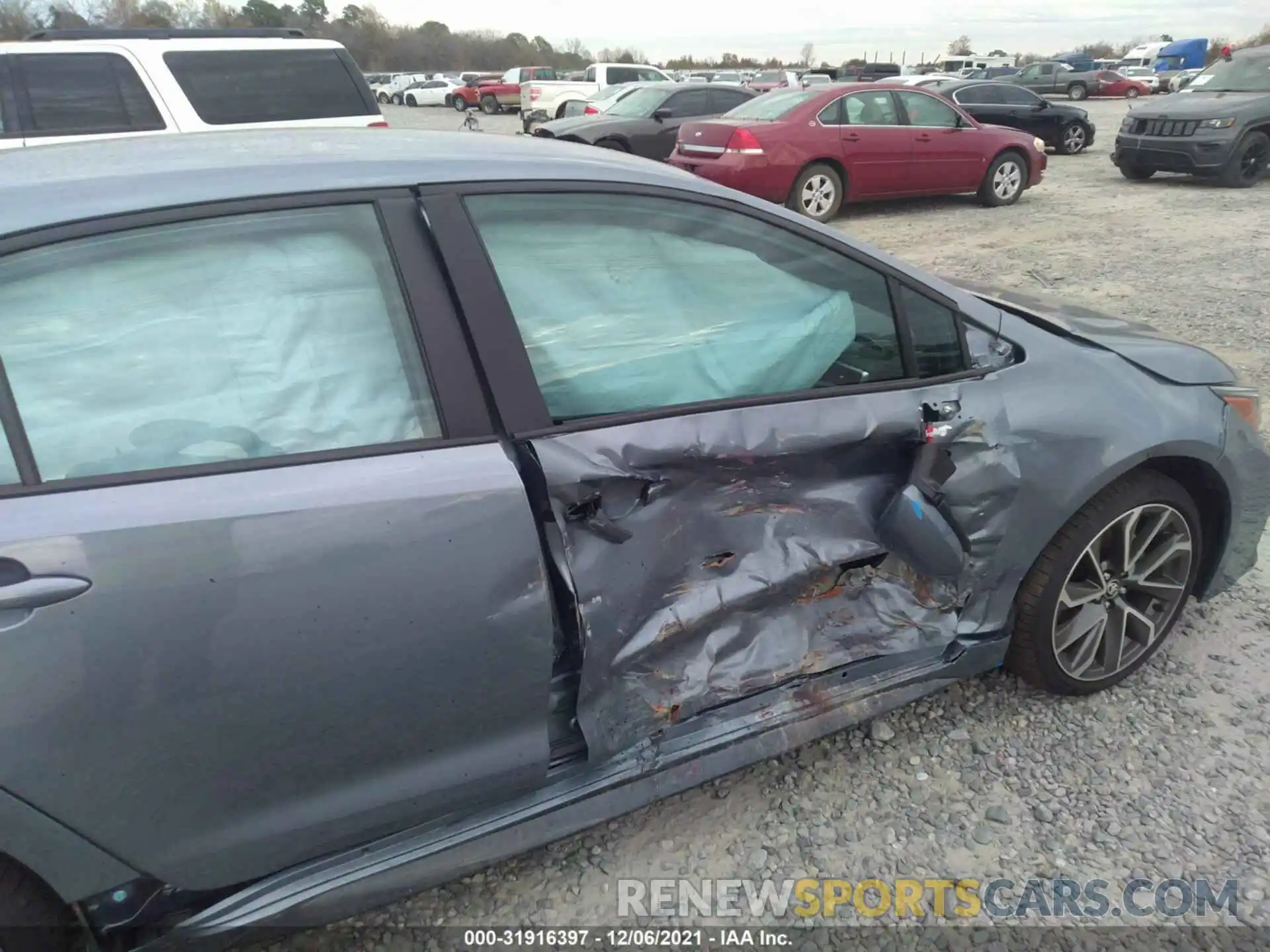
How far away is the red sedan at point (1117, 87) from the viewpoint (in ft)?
104

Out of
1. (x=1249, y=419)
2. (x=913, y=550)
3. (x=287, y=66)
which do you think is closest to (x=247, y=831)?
(x=913, y=550)

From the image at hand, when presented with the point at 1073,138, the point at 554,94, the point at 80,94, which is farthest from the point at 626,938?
the point at 554,94

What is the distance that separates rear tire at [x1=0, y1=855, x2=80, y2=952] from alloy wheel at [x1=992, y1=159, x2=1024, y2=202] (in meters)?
11.6

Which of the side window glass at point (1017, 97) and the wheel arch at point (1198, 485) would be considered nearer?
the wheel arch at point (1198, 485)

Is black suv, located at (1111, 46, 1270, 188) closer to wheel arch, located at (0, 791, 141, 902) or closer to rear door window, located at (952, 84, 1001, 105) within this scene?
rear door window, located at (952, 84, 1001, 105)

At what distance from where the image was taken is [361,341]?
66.2 inches

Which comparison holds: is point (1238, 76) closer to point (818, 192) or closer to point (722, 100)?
point (818, 192)

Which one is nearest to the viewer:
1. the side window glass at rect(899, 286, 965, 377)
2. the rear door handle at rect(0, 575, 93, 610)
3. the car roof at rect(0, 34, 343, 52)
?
the rear door handle at rect(0, 575, 93, 610)

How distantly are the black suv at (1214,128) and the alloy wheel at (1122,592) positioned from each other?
10.8m

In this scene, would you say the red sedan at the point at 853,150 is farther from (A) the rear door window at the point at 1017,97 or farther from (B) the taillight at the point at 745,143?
(A) the rear door window at the point at 1017,97

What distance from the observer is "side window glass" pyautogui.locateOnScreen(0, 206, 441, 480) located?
4.77ft

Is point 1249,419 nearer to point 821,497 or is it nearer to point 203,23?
point 821,497

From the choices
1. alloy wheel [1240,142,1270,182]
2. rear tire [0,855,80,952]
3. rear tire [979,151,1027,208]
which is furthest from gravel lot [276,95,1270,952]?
alloy wheel [1240,142,1270,182]

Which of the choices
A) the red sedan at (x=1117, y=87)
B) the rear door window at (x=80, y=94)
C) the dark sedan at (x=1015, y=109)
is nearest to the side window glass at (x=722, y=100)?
the dark sedan at (x=1015, y=109)
